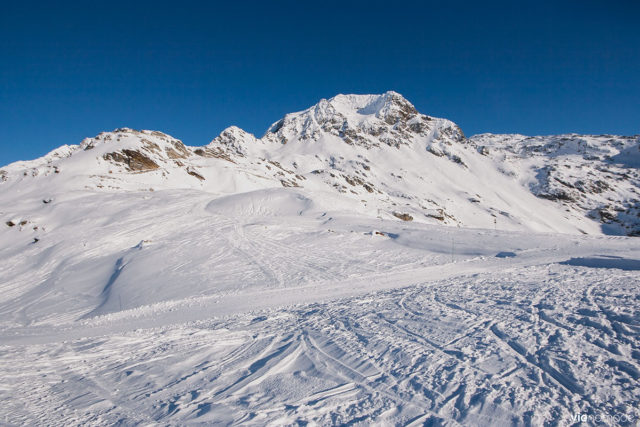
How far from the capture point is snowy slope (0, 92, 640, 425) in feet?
13.8

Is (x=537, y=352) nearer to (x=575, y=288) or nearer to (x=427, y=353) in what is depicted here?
(x=427, y=353)

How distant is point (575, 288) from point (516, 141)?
700 feet

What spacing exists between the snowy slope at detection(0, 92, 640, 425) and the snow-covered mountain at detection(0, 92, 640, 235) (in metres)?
10.3

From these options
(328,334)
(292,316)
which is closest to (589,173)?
(292,316)

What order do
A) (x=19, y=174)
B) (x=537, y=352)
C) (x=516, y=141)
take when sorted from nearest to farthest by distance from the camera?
(x=537, y=352)
(x=19, y=174)
(x=516, y=141)

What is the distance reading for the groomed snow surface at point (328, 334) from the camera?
13.5 feet

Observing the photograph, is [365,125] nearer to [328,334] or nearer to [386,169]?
[386,169]

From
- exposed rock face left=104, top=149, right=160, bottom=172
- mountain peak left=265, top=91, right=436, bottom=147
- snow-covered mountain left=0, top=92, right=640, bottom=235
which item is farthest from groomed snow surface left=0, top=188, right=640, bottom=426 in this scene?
mountain peak left=265, top=91, right=436, bottom=147

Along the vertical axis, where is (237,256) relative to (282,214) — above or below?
below

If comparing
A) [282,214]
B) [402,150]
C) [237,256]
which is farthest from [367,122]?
[237,256]

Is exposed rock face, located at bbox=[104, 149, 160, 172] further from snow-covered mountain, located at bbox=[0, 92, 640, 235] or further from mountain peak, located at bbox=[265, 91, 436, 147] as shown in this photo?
mountain peak, located at bbox=[265, 91, 436, 147]

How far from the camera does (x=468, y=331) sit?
20.1ft

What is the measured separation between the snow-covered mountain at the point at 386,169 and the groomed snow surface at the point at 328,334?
21626 millimetres

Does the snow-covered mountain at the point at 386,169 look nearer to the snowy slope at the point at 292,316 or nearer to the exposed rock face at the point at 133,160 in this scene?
the exposed rock face at the point at 133,160
